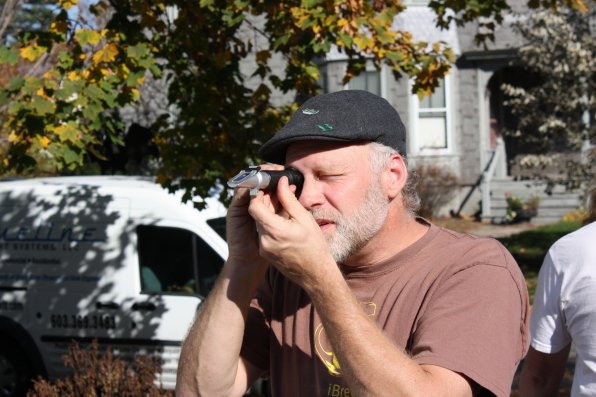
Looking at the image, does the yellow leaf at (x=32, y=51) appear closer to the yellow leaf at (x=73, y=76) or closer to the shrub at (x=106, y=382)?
the yellow leaf at (x=73, y=76)

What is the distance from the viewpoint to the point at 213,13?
19.1ft

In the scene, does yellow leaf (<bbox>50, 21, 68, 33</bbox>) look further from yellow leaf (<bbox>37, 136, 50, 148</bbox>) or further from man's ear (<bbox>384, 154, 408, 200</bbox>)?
man's ear (<bbox>384, 154, 408, 200</bbox>)

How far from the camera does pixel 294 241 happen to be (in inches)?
76.2

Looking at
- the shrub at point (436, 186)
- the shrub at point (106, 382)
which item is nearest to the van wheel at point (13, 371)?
the shrub at point (106, 382)

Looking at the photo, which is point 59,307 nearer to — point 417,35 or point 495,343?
point 495,343

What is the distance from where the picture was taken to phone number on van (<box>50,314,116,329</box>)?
6.91 m

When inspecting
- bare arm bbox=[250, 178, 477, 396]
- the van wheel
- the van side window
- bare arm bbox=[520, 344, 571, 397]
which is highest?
bare arm bbox=[250, 178, 477, 396]

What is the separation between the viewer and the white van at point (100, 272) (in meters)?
6.85

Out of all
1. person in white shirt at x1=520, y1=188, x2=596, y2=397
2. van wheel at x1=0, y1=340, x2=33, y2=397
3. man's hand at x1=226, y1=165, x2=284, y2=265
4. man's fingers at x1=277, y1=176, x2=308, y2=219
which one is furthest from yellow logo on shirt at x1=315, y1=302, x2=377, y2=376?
van wheel at x1=0, y1=340, x2=33, y2=397

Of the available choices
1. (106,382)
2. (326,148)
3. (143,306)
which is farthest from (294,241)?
(143,306)

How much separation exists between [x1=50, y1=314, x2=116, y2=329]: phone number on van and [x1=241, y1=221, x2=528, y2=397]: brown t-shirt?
184 inches

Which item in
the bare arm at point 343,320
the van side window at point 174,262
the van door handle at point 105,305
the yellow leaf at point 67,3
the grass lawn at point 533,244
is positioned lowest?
the grass lawn at point 533,244

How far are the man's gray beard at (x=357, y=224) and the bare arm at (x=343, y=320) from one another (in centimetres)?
16

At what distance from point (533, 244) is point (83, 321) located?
933 cm
